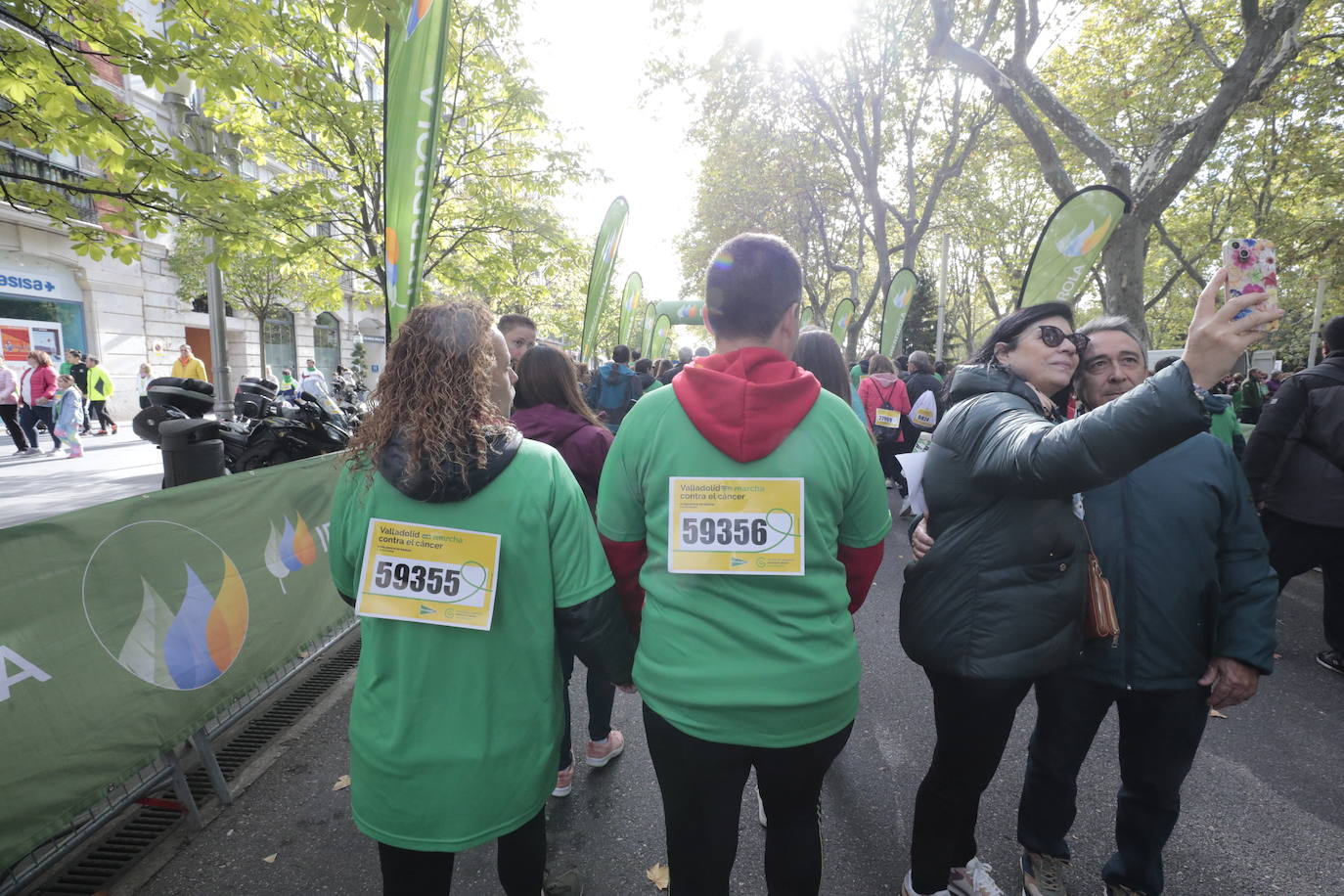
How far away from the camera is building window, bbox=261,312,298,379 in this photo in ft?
90.7

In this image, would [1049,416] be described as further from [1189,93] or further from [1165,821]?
[1189,93]

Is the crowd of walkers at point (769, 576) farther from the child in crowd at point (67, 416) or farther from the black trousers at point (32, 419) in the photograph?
the black trousers at point (32, 419)

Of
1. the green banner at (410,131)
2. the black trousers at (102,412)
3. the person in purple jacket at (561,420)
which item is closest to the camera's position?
the person in purple jacket at (561,420)

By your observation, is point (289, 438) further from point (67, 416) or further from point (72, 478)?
point (67, 416)

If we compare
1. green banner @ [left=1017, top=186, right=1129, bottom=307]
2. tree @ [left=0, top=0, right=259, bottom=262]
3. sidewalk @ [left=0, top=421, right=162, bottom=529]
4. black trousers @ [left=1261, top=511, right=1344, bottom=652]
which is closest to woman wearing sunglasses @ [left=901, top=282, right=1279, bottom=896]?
black trousers @ [left=1261, top=511, right=1344, bottom=652]

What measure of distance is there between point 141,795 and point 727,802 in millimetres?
2525

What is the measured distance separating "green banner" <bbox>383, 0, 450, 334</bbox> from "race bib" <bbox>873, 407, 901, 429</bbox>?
5.56m

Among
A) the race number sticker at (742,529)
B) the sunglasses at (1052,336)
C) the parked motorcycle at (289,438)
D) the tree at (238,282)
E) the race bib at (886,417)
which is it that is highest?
the tree at (238,282)

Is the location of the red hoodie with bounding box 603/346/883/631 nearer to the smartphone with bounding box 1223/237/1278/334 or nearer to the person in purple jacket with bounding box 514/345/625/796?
the smartphone with bounding box 1223/237/1278/334

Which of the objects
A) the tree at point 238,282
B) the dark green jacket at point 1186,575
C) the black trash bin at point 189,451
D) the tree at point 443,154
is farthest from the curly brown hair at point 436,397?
the tree at point 238,282

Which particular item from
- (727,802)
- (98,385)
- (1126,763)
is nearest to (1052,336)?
(1126,763)

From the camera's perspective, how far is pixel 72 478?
1012cm

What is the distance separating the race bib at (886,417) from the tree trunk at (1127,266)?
2.88 m

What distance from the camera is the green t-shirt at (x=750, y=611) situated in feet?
4.83
